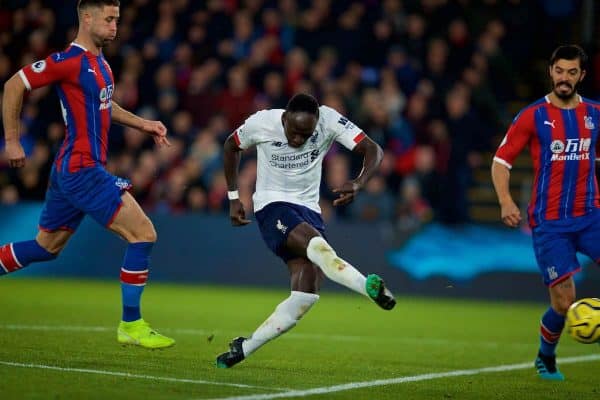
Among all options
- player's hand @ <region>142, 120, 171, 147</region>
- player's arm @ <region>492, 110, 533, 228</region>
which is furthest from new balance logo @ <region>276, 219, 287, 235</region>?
player's arm @ <region>492, 110, 533, 228</region>

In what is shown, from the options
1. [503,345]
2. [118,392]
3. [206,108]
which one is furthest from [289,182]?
[206,108]

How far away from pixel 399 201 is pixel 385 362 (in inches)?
334

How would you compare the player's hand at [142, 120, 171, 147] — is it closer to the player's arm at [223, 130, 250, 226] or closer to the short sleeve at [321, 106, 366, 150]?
the player's arm at [223, 130, 250, 226]

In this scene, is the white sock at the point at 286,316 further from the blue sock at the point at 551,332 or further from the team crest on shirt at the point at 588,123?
the team crest on shirt at the point at 588,123

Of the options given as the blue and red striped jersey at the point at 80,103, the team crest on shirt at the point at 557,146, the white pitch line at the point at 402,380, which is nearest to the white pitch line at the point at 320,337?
the white pitch line at the point at 402,380

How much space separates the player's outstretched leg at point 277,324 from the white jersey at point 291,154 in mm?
810

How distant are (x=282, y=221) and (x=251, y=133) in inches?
32.4

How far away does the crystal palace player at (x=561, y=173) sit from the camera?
26.9 ft

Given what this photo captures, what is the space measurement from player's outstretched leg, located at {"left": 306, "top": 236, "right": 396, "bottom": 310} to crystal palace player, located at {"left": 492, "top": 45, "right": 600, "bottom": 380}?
143cm

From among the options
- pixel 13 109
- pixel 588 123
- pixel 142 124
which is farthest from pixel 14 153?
pixel 588 123

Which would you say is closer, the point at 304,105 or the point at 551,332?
the point at 304,105

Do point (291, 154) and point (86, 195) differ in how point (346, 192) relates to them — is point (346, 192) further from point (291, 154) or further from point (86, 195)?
point (86, 195)

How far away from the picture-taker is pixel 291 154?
8383mm

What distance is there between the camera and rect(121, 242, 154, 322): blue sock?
860cm
